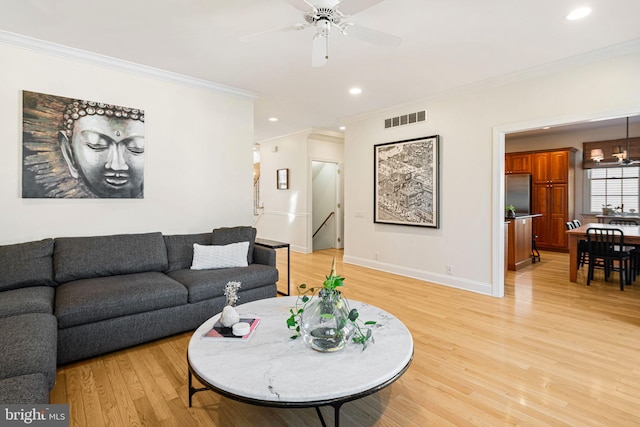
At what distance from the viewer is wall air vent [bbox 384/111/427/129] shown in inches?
188

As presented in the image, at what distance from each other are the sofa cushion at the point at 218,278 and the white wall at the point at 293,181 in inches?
144

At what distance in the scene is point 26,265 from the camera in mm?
2631

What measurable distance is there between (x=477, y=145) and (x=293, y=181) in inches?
164

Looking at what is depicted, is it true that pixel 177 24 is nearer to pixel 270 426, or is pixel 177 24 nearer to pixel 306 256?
pixel 270 426

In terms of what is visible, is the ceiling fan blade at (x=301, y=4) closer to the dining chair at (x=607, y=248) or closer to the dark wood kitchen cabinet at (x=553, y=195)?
the dining chair at (x=607, y=248)

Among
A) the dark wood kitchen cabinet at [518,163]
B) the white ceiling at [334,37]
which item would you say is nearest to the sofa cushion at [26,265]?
the white ceiling at [334,37]

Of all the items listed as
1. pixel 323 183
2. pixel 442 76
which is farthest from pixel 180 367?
pixel 323 183

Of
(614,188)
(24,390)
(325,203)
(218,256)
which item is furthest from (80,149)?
(614,188)

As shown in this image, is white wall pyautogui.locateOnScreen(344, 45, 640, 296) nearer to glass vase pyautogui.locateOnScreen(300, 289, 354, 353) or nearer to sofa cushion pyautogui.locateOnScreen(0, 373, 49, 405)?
glass vase pyautogui.locateOnScreen(300, 289, 354, 353)

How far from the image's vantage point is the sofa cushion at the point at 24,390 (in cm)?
125

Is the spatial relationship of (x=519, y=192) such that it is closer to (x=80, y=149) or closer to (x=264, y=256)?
(x=264, y=256)

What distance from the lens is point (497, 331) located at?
2.99 m

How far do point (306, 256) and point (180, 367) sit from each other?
179 inches

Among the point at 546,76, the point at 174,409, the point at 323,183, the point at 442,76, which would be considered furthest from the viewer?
the point at 323,183
